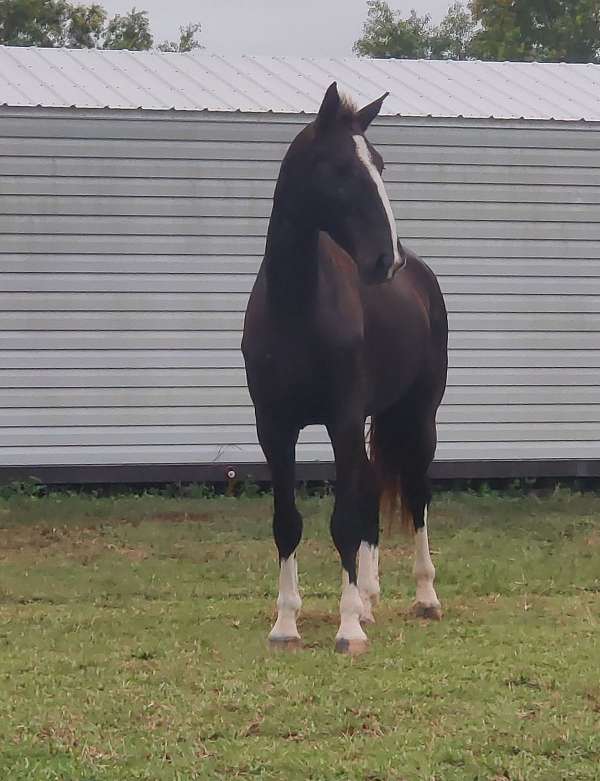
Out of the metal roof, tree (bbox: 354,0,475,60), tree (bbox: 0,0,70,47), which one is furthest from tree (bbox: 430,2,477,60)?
the metal roof

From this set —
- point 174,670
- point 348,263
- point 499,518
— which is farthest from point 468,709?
point 499,518

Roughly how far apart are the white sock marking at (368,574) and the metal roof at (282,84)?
14.5 feet

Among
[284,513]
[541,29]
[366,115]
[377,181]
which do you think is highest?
[366,115]

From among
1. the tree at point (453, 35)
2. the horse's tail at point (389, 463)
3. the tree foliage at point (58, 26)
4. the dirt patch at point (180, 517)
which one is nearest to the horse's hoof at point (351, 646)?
the horse's tail at point (389, 463)

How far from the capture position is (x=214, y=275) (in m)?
9.69

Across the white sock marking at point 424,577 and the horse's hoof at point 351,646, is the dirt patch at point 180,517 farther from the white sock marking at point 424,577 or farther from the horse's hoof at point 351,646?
the horse's hoof at point 351,646

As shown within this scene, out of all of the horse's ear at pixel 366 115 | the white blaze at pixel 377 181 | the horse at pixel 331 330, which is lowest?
the horse at pixel 331 330

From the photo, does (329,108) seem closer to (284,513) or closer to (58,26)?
(284,513)

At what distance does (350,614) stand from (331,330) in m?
1.18

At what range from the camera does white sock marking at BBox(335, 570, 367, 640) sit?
5.30 m

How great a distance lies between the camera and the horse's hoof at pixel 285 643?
5324mm

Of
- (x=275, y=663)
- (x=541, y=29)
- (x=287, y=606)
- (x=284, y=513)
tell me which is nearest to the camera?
(x=275, y=663)

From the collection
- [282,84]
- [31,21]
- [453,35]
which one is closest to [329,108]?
[282,84]

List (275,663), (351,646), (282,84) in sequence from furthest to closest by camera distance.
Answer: (282,84) < (351,646) < (275,663)
